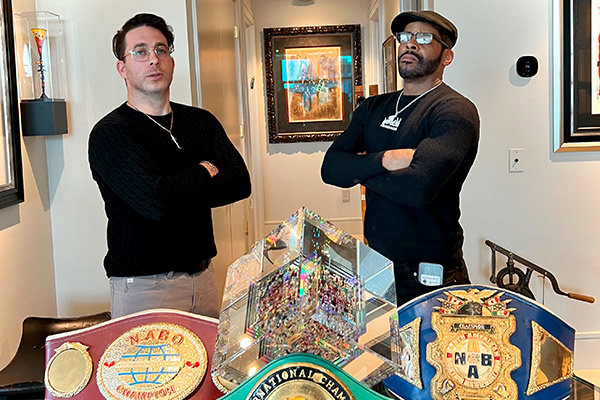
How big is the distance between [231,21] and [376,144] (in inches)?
101

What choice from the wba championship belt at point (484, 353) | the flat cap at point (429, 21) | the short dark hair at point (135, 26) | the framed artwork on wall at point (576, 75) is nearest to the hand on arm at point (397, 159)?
the flat cap at point (429, 21)

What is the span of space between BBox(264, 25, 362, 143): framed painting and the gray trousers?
414 cm

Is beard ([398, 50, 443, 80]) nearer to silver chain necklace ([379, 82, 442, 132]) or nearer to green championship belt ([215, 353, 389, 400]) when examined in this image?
silver chain necklace ([379, 82, 442, 132])

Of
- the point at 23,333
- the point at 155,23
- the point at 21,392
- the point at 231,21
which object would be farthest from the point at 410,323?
the point at 231,21

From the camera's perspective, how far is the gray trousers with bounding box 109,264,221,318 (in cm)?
158

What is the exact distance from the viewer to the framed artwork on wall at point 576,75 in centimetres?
274

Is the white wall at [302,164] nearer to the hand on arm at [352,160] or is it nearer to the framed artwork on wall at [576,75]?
the framed artwork on wall at [576,75]

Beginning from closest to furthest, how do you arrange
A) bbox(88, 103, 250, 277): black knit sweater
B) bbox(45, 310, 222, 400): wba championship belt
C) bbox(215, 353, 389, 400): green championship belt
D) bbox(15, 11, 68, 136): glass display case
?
bbox(215, 353, 389, 400): green championship belt → bbox(45, 310, 222, 400): wba championship belt → bbox(88, 103, 250, 277): black knit sweater → bbox(15, 11, 68, 136): glass display case

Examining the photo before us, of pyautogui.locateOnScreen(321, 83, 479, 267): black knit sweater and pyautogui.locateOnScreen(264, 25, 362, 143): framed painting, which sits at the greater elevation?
pyautogui.locateOnScreen(264, 25, 362, 143): framed painting

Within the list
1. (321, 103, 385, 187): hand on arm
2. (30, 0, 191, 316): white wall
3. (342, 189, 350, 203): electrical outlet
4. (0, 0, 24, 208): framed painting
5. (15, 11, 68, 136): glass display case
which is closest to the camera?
(321, 103, 385, 187): hand on arm

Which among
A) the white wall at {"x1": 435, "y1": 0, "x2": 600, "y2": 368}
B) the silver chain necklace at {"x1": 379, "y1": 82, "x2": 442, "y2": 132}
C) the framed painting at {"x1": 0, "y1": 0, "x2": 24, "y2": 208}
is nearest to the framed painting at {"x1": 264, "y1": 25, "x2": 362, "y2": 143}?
the white wall at {"x1": 435, "y1": 0, "x2": 600, "y2": 368}

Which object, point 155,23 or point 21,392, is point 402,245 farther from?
point 21,392

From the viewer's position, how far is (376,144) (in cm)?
185

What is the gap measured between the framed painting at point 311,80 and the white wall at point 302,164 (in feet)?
0.28
